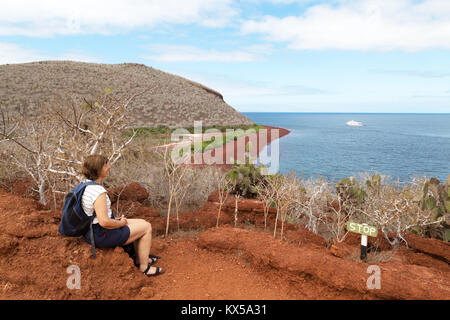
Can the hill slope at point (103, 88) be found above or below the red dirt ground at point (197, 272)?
above

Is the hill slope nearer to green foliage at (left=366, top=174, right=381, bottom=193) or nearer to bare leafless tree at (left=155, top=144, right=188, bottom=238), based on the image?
bare leafless tree at (left=155, top=144, right=188, bottom=238)

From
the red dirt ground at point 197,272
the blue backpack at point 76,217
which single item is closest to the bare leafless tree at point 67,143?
the red dirt ground at point 197,272

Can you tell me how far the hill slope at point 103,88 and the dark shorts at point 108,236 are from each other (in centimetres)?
2652

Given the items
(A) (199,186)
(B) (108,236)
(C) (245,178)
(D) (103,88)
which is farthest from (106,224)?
(D) (103,88)

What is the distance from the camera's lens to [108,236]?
3.22 metres

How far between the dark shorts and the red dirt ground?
0.07m

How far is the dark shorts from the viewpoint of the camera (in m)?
3.18

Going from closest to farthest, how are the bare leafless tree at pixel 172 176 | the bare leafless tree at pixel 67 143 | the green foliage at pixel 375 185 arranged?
the bare leafless tree at pixel 67 143, the bare leafless tree at pixel 172 176, the green foliage at pixel 375 185

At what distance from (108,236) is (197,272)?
1041 mm

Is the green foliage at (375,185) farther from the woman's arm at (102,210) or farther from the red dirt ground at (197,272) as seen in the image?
the woman's arm at (102,210)

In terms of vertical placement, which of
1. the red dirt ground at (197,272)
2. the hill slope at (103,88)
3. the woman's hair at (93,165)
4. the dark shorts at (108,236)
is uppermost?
the hill slope at (103,88)

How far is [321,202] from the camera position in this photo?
6.95 m

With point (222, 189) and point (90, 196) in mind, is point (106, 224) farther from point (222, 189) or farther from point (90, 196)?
point (222, 189)

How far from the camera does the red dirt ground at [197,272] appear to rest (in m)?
2.87
